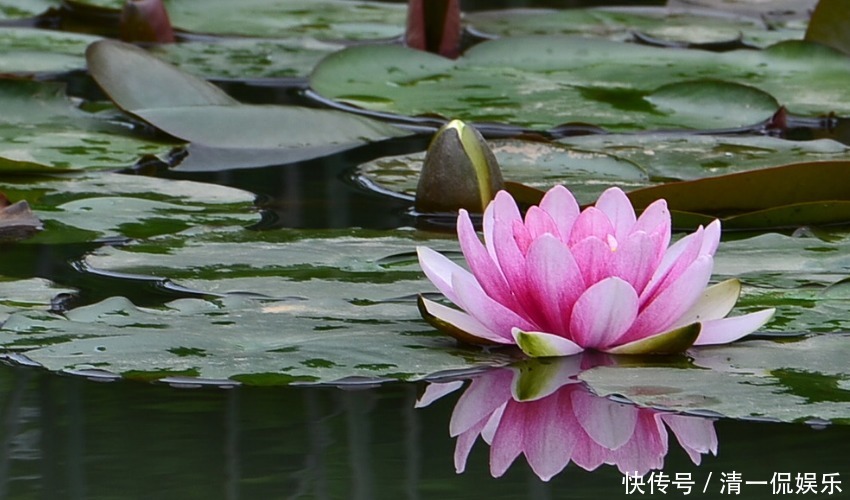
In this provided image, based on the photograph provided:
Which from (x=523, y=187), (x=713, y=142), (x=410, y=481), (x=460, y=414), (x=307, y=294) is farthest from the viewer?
(x=713, y=142)

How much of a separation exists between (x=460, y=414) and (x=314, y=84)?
187cm

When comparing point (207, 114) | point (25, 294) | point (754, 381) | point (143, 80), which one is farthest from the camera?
point (143, 80)

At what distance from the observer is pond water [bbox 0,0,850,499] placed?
121 centimetres

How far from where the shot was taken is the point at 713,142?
261 centimetres

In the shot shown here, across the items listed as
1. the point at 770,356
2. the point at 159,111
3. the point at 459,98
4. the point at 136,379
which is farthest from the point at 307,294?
the point at 459,98

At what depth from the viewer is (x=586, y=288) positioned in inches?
58.6

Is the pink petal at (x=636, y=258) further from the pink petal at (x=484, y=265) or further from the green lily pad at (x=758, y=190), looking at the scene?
the green lily pad at (x=758, y=190)

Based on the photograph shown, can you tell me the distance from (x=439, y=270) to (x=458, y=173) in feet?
2.14

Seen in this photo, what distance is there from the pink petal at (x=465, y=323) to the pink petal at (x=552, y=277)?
6 cm

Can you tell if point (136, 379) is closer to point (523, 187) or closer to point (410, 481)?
point (410, 481)

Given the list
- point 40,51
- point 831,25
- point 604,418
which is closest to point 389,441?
point 604,418

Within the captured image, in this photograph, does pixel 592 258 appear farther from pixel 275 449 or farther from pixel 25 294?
pixel 25 294

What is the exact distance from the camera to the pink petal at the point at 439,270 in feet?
5.10

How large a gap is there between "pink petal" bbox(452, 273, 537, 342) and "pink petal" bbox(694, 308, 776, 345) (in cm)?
20
